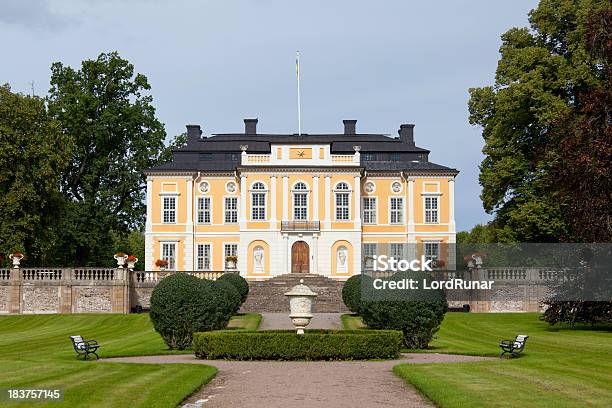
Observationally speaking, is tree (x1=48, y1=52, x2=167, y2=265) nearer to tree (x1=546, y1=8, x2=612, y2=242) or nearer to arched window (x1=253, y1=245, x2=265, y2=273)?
arched window (x1=253, y1=245, x2=265, y2=273)

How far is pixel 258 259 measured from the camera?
5034 cm

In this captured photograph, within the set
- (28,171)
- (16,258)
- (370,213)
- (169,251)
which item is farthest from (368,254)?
(16,258)

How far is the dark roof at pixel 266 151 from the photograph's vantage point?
173ft

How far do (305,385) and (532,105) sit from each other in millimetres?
26683

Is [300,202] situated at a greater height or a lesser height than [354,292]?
greater

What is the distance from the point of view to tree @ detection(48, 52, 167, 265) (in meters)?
50.8

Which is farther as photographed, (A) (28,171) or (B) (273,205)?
(B) (273,205)

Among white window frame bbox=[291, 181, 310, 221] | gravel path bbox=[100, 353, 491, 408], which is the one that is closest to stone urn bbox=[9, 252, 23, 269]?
white window frame bbox=[291, 181, 310, 221]

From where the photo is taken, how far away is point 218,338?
67.4 feet

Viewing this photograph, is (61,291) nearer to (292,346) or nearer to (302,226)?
(302,226)

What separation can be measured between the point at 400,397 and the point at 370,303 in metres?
9.57

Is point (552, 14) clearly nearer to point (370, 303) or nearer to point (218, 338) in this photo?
point (370, 303)

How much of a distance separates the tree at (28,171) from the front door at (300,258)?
533 inches

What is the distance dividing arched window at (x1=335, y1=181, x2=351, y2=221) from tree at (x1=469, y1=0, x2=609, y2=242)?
10626 mm
